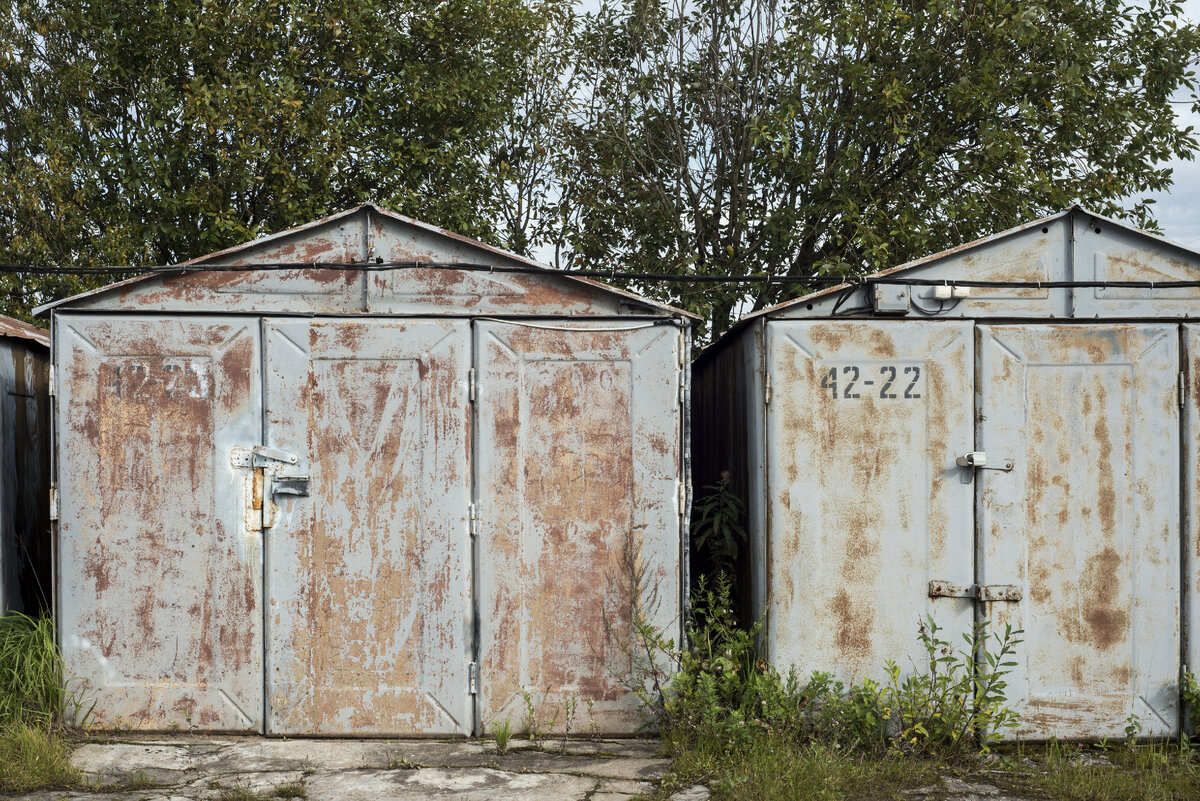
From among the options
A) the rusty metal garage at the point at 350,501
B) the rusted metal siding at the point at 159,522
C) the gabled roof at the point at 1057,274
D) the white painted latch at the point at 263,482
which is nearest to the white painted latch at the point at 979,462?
the gabled roof at the point at 1057,274

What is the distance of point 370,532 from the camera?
17.4ft

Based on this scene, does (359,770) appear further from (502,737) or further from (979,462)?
(979,462)

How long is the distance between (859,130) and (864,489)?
6.58m

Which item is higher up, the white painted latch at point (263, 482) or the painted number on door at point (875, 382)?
the painted number on door at point (875, 382)

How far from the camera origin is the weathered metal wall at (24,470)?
5.82 metres

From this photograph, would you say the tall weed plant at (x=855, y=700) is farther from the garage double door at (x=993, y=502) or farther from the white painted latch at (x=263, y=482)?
the white painted latch at (x=263, y=482)

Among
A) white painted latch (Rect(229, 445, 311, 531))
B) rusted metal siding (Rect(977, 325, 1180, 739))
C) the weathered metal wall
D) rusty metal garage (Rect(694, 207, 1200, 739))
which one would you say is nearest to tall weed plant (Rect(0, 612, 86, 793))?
the weathered metal wall

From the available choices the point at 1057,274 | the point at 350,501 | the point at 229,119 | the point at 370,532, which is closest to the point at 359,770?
the point at 370,532

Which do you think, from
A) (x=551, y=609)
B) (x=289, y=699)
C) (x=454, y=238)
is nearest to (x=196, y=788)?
(x=289, y=699)

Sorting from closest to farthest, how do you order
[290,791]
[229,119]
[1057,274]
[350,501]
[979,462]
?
[290,791], [979,462], [350,501], [1057,274], [229,119]

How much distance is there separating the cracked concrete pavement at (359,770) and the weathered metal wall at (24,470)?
1566 mm

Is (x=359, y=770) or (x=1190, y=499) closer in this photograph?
(x=359, y=770)

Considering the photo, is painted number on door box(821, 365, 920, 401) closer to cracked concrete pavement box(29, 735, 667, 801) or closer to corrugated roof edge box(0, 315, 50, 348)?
cracked concrete pavement box(29, 735, 667, 801)

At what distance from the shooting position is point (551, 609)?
210 inches
